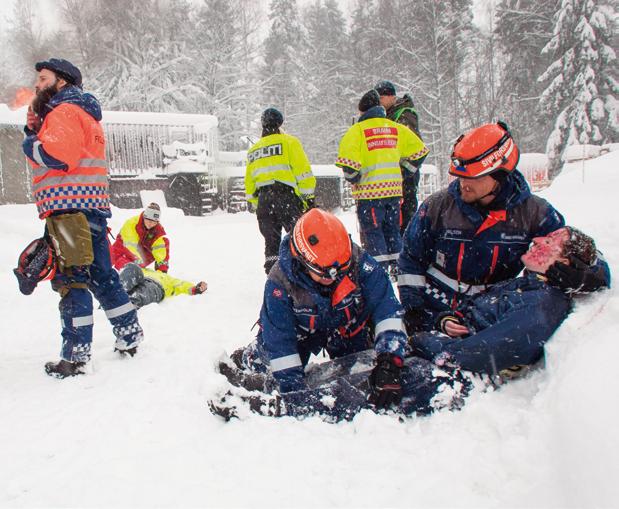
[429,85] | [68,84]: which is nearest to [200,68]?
[429,85]

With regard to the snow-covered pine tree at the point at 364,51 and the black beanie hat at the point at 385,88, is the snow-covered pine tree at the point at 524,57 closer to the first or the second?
the snow-covered pine tree at the point at 364,51

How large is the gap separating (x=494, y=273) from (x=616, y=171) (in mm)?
5828

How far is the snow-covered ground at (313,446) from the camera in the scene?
158cm

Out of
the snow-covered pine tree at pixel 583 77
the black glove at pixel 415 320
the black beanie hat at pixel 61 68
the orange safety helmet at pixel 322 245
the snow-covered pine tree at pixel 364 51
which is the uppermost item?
the snow-covered pine tree at pixel 364 51

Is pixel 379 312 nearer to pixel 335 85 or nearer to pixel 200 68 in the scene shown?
pixel 200 68

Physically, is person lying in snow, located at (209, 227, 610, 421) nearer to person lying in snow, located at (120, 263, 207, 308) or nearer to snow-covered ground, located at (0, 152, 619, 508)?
snow-covered ground, located at (0, 152, 619, 508)

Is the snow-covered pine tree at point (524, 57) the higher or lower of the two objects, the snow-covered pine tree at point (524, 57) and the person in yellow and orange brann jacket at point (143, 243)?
the higher

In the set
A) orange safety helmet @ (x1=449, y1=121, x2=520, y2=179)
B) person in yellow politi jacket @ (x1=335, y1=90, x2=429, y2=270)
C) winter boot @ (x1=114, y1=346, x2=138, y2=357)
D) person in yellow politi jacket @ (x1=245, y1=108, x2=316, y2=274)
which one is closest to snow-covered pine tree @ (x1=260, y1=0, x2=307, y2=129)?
person in yellow politi jacket @ (x1=245, y1=108, x2=316, y2=274)

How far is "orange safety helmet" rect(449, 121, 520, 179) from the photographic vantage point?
2428 millimetres

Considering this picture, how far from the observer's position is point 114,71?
70.8 ft

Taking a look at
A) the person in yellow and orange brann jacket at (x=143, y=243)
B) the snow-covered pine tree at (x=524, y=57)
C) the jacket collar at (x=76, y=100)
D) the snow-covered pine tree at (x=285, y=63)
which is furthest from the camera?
the snow-covered pine tree at (x=285, y=63)

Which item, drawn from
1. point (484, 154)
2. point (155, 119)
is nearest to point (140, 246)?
point (484, 154)

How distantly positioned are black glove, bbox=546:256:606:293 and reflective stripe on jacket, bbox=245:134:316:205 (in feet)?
9.66

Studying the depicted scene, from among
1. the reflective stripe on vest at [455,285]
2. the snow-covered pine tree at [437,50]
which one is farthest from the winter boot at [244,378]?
the snow-covered pine tree at [437,50]
